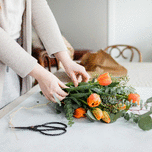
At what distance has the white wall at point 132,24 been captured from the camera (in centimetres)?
361

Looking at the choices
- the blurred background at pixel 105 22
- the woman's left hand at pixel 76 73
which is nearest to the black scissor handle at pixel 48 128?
the woman's left hand at pixel 76 73

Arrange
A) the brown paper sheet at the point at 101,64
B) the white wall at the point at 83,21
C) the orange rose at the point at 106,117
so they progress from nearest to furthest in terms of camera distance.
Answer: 1. the orange rose at the point at 106,117
2. the brown paper sheet at the point at 101,64
3. the white wall at the point at 83,21

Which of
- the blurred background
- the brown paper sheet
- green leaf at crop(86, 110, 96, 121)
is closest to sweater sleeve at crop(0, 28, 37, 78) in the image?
green leaf at crop(86, 110, 96, 121)

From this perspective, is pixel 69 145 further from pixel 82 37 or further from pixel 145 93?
pixel 82 37

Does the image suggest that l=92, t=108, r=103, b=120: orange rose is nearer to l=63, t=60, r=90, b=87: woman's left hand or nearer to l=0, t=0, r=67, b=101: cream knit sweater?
l=63, t=60, r=90, b=87: woman's left hand

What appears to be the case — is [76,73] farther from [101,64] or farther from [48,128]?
[101,64]

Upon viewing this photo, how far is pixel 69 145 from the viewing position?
1.26ft

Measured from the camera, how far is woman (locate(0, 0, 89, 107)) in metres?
0.55

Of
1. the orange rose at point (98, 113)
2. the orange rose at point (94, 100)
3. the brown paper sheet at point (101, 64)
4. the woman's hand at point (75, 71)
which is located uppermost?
the woman's hand at point (75, 71)

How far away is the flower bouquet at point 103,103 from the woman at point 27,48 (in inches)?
1.7

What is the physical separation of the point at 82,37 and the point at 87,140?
3.46 metres

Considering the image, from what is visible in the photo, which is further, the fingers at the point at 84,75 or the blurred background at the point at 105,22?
the blurred background at the point at 105,22

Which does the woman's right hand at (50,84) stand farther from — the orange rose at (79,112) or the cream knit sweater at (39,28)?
the cream knit sweater at (39,28)

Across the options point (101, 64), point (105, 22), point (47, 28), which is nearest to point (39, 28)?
point (47, 28)
